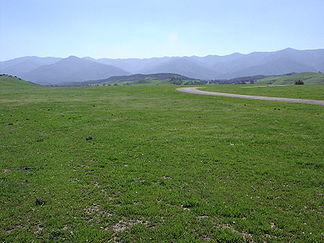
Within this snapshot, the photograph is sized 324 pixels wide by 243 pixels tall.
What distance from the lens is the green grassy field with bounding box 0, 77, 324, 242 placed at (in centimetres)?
783

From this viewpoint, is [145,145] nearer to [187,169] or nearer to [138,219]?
[187,169]

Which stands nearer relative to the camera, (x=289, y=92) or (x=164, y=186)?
(x=164, y=186)

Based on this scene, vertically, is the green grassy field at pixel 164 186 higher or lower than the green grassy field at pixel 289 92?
lower

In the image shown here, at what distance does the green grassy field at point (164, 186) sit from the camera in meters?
7.83

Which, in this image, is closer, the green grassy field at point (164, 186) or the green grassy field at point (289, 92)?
the green grassy field at point (164, 186)

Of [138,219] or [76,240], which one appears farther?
[138,219]

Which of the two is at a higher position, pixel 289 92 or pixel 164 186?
pixel 289 92

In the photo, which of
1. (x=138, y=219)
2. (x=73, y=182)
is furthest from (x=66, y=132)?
(x=138, y=219)

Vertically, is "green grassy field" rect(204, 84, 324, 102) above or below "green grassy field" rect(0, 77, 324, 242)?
above

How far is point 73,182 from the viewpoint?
11.2 m

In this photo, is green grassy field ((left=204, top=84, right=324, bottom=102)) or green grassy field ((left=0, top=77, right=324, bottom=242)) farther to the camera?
green grassy field ((left=204, top=84, right=324, bottom=102))

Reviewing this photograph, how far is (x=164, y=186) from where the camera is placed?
1074 cm

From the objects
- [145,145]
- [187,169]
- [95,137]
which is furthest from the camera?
[95,137]

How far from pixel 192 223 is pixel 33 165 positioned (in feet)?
31.6
